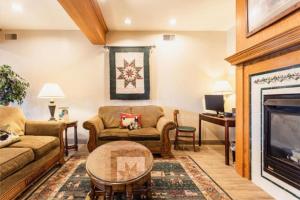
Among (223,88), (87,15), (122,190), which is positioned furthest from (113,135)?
(223,88)

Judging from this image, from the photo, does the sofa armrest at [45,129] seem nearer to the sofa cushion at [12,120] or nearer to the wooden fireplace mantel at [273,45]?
the sofa cushion at [12,120]

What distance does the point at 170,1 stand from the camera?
3.18 metres

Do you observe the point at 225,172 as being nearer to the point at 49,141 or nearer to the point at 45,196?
the point at 45,196

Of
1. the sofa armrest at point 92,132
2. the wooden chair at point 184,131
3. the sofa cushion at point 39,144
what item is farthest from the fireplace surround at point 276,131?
the sofa cushion at point 39,144

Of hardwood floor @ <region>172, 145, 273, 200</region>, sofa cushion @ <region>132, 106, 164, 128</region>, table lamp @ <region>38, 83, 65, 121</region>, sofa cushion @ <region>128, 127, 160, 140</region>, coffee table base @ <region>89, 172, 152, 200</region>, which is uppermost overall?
table lamp @ <region>38, 83, 65, 121</region>

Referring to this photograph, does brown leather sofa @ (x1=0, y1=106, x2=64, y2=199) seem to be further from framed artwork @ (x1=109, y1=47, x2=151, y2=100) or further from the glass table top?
framed artwork @ (x1=109, y1=47, x2=151, y2=100)

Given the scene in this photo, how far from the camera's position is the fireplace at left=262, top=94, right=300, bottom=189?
1.91m

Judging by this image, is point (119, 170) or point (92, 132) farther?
point (92, 132)

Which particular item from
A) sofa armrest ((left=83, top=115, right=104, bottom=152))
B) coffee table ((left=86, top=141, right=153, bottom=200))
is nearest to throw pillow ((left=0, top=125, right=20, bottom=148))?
sofa armrest ((left=83, top=115, right=104, bottom=152))

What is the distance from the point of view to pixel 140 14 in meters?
3.67

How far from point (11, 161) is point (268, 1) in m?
3.15

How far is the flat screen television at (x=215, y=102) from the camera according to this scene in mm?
3842

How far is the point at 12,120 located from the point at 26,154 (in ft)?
3.47

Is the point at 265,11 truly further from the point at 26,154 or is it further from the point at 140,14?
the point at 26,154
